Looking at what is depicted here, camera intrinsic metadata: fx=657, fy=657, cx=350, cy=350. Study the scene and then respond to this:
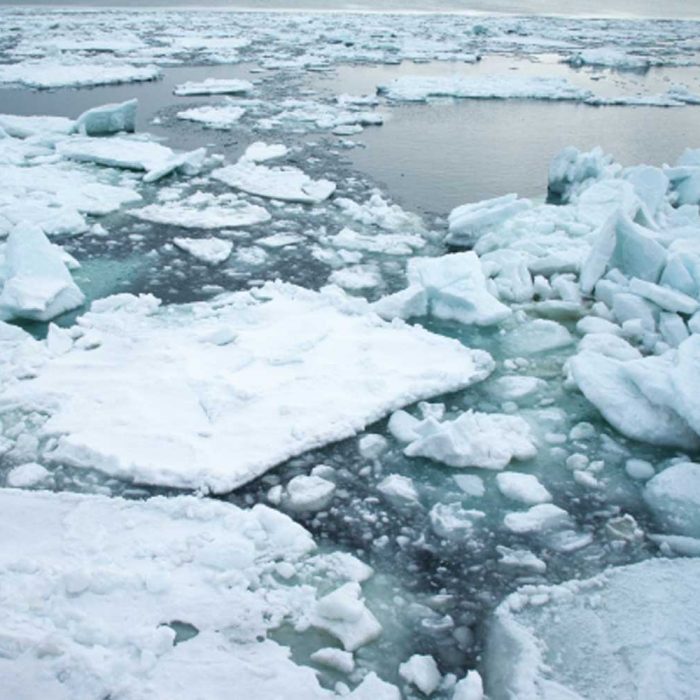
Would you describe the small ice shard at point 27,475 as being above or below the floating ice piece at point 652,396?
below

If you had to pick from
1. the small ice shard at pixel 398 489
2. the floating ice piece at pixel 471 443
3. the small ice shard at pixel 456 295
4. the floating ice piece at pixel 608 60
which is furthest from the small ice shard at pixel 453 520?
the floating ice piece at pixel 608 60

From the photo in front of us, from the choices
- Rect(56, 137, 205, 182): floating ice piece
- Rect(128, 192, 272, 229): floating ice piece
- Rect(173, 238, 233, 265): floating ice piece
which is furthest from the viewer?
Rect(56, 137, 205, 182): floating ice piece

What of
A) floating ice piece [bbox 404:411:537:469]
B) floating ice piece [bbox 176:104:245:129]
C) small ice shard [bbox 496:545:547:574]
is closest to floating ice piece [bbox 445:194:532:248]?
floating ice piece [bbox 404:411:537:469]

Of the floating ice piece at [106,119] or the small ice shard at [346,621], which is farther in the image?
the floating ice piece at [106,119]

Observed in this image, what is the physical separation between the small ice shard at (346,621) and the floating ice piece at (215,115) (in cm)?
918

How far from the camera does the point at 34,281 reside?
15.7 feet

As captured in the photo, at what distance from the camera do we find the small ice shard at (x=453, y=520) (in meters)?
2.94

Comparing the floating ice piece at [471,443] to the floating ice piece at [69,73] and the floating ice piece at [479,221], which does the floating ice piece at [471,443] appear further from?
the floating ice piece at [69,73]

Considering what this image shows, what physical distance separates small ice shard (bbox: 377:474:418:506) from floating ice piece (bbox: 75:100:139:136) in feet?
27.1

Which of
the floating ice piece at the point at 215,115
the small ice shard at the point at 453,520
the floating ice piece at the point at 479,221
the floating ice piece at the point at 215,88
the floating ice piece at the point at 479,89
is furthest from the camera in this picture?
the floating ice piece at the point at 479,89

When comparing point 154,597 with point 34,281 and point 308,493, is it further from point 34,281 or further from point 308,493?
point 34,281

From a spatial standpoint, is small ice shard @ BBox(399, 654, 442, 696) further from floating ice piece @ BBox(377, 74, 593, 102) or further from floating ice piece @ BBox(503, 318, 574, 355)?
floating ice piece @ BBox(377, 74, 593, 102)

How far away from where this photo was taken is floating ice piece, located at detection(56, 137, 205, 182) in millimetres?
7863

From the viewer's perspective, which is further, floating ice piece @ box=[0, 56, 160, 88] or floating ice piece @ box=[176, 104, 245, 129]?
floating ice piece @ box=[0, 56, 160, 88]
